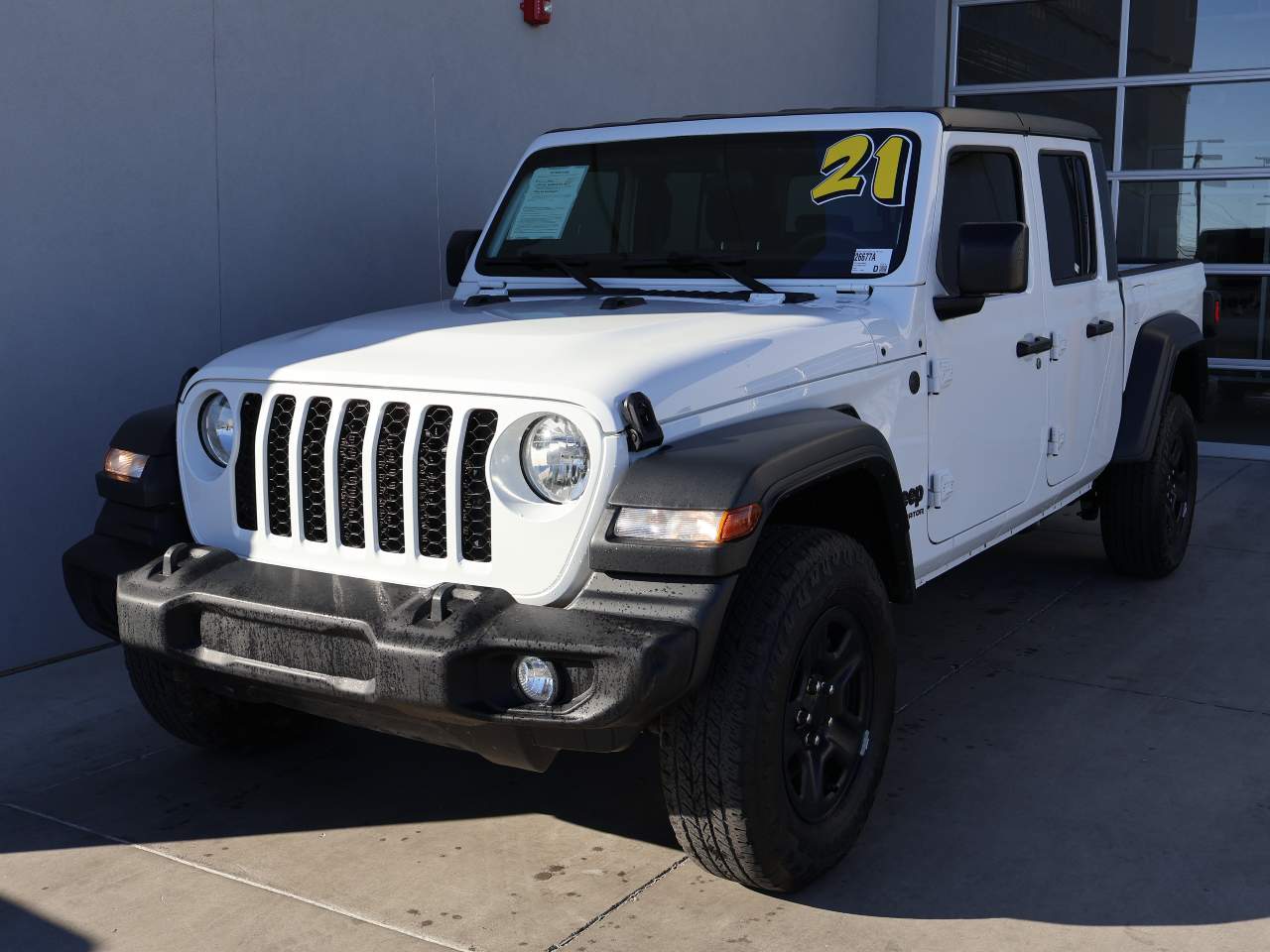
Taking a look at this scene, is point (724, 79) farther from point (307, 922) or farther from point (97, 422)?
point (307, 922)

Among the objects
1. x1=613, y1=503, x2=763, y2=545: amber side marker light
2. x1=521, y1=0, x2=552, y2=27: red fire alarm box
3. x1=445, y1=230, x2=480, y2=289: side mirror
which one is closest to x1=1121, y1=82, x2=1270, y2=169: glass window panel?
x1=521, y1=0, x2=552, y2=27: red fire alarm box

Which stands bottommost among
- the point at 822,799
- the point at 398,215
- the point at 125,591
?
the point at 822,799

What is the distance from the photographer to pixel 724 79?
9.15 metres

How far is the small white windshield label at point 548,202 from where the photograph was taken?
4.66 metres

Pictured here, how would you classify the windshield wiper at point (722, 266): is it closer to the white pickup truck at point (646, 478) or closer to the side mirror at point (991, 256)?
the white pickup truck at point (646, 478)

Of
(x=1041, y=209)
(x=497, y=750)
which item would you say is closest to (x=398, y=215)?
(x=1041, y=209)

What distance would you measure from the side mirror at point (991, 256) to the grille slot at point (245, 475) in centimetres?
195

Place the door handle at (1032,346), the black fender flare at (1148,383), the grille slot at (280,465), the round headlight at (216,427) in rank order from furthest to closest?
1. the black fender flare at (1148,383)
2. the door handle at (1032,346)
3. the round headlight at (216,427)
4. the grille slot at (280,465)

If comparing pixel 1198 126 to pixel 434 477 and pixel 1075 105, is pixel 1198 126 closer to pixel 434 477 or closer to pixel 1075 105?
pixel 1075 105

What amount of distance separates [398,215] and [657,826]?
372cm

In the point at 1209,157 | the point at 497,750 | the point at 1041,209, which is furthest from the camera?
the point at 1209,157

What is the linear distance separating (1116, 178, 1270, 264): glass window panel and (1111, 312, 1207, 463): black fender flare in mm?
4567

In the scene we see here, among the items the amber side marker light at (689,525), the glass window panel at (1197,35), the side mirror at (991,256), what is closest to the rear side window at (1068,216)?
the side mirror at (991,256)

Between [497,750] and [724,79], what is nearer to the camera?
[497,750]
